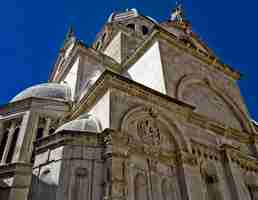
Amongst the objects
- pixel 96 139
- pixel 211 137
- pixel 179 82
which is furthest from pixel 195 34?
pixel 96 139

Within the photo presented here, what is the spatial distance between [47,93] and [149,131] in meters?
8.47

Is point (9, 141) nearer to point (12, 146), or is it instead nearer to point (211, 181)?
point (12, 146)

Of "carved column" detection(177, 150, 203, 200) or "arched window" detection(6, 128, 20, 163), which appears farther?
"arched window" detection(6, 128, 20, 163)

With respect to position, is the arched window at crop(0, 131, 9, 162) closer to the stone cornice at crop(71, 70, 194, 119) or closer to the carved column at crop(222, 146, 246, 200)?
the stone cornice at crop(71, 70, 194, 119)

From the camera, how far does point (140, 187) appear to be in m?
8.15

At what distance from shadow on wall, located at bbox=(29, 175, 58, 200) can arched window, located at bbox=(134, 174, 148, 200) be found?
89.5 inches

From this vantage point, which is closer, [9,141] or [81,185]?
[81,185]

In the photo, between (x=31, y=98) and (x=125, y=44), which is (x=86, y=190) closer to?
(x=31, y=98)

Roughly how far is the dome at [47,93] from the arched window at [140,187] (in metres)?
9.03

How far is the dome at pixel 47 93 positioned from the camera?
15867mm

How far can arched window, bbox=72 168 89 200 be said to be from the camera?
23.8ft

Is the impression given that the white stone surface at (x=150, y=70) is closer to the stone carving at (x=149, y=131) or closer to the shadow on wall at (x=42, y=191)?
the stone carving at (x=149, y=131)

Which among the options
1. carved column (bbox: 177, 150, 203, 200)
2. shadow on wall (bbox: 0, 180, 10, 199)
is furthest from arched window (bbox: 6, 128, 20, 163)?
carved column (bbox: 177, 150, 203, 200)

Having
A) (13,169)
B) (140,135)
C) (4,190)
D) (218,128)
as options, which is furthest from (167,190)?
(13,169)
